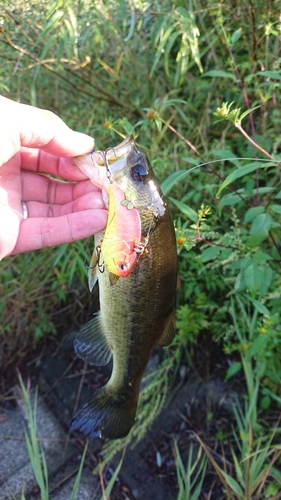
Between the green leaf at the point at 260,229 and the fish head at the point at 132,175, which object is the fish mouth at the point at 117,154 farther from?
the green leaf at the point at 260,229

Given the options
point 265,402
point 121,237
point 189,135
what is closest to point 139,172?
point 121,237

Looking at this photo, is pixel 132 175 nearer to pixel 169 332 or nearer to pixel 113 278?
pixel 113 278

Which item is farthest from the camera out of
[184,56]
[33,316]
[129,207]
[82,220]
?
[33,316]

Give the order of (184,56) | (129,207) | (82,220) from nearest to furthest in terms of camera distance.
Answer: (129,207), (82,220), (184,56)

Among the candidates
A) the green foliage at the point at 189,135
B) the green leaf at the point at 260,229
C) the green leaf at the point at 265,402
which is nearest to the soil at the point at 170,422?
the green foliage at the point at 189,135

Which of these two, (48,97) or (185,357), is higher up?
(48,97)

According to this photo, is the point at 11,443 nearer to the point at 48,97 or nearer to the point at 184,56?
the point at 48,97

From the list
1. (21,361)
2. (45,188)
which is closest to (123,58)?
(45,188)

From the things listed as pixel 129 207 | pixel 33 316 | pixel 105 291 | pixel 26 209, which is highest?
pixel 129 207
